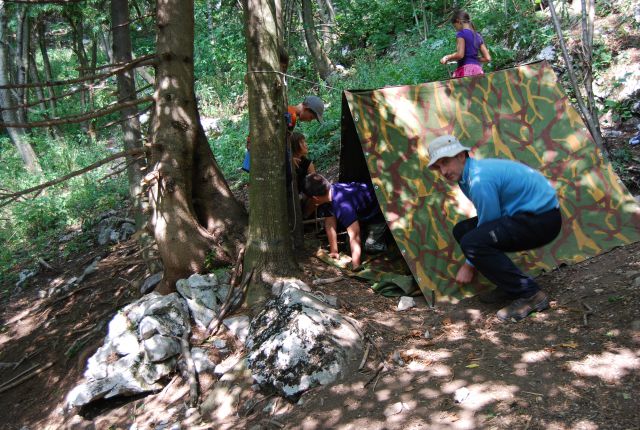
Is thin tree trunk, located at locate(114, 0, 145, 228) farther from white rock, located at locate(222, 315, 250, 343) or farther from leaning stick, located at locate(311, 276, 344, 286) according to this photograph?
leaning stick, located at locate(311, 276, 344, 286)

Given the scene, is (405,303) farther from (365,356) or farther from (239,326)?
(239,326)

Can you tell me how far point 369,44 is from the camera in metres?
15.7

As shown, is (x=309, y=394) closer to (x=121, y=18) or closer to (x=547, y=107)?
(x=547, y=107)

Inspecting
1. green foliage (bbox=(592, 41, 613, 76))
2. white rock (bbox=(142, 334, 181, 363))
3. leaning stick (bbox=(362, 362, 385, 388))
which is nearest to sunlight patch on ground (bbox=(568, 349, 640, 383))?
leaning stick (bbox=(362, 362, 385, 388))

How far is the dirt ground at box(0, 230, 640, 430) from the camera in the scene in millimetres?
2742

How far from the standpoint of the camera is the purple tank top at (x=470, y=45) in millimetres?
6059

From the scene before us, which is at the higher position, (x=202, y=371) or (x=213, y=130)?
(x=213, y=130)

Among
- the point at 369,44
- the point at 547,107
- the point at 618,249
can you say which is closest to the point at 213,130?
the point at 369,44

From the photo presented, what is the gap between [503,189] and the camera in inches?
146

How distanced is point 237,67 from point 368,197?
10694 millimetres

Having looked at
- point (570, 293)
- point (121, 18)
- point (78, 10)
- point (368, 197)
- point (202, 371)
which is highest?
point (78, 10)

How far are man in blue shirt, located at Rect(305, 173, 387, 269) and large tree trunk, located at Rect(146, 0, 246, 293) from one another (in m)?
1.00

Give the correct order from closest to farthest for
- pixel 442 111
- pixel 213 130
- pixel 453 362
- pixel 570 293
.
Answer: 1. pixel 453 362
2. pixel 570 293
3. pixel 442 111
4. pixel 213 130

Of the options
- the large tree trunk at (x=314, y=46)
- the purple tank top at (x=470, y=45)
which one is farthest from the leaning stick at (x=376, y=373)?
the large tree trunk at (x=314, y=46)
